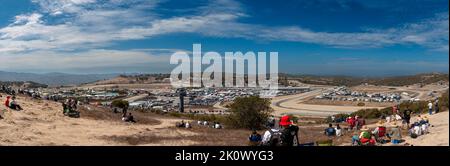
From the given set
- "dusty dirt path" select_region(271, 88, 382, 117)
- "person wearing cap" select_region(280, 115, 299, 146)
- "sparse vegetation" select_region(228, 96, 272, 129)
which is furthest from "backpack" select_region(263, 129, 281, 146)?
"dusty dirt path" select_region(271, 88, 382, 117)

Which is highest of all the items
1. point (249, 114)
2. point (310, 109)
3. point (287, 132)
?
point (287, 132)

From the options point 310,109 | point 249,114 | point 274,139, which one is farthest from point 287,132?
point 310,109

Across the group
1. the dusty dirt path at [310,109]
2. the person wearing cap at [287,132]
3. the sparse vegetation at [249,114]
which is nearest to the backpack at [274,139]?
the person wearing cap at [287,132]

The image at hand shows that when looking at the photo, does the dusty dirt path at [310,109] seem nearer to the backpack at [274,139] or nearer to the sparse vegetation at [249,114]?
the sparse vegetation at [249,114]

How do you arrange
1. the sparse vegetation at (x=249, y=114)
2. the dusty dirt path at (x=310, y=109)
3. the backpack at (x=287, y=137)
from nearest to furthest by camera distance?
the backpack at (x=287, y=137), the sparse vegetation at (x=249, y=114), the dusty dirt path at (x=310, y=109)

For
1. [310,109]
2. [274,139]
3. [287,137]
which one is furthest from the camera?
[310,109]

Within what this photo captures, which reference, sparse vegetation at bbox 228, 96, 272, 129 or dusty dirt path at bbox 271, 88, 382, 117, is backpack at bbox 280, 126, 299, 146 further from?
dusty dirt path at bbox 271, 88, 382, 117

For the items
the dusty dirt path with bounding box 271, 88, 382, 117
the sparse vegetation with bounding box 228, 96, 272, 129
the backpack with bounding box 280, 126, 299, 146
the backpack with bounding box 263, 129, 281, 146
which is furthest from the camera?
the dusty dirt path with bounding box 271, 88, 382, 117

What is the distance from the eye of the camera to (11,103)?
94.4 feet

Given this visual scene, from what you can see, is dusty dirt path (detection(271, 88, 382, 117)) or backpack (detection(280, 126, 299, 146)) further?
dusty dirt path (detection(271, 88, 382, 117))

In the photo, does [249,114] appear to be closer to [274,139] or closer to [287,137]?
[274,139]

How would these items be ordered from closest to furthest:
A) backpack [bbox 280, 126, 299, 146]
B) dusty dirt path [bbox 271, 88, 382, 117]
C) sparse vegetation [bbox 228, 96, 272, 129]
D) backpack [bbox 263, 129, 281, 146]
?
1. backpack [bbox 280, 126, 299, 146]
2. backpack [bbox 263, 129, 281, 146]
3. sparse vegetation [bbox 228, 96, 272, 129]
4. dusty dirt path [bbox 271, 88, 382, 117]

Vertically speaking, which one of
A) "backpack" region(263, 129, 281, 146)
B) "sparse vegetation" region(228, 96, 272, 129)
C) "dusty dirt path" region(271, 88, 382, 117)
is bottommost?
"dusty dirt path" region(271, 88, 382, 117)
